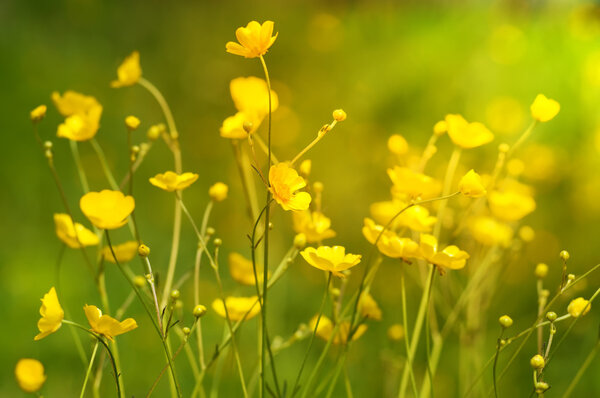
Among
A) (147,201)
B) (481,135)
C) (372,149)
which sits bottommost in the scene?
(147,201)

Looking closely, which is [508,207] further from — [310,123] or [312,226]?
[310,123]

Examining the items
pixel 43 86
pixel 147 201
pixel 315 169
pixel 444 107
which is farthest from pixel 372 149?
pixel 43 86

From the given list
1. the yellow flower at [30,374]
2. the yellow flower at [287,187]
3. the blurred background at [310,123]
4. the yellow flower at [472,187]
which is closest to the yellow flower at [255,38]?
the yellow flower at [287,187]

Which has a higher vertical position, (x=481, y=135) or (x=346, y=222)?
(x=481, y=135)

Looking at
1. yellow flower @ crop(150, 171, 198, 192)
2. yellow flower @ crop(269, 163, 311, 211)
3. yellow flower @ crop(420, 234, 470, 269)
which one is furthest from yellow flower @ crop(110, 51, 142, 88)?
yellow flower @ crop(420, 234, 470, 269)

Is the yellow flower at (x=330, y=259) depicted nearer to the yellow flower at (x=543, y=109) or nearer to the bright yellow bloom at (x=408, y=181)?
the bright yellow bloom at (x=408, y=181)

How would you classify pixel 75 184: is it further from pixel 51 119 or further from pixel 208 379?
pixel 208 379
